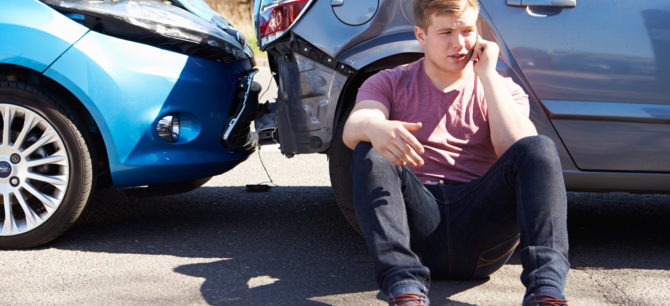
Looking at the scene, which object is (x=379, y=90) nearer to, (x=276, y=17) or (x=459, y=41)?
(x=459, y=41)

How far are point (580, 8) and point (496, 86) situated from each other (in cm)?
75

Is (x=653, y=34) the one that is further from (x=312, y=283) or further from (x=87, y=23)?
(x=87, y=23)

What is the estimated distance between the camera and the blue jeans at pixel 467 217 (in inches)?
106

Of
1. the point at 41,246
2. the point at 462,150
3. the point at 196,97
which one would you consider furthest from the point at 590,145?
the point at 41,246

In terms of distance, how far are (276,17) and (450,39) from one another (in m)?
1.02

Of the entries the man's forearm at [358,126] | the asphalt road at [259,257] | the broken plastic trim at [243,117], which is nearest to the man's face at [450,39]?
the man's forearm at [358,126]

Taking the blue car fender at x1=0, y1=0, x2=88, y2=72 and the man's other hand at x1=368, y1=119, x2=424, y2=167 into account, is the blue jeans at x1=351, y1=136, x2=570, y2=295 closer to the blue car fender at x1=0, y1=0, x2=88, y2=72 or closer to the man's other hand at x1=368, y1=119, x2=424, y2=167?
the man's other hand at x1=368, y1=119, x2=424, y2=167

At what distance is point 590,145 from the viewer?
12.0ft

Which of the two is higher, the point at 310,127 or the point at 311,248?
the point at 310,127

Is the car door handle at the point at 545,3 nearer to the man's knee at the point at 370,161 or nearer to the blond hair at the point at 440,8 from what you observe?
the blond hair at the point at 440,8

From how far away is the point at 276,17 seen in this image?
12.5 ft

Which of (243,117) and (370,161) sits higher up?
(370,161)

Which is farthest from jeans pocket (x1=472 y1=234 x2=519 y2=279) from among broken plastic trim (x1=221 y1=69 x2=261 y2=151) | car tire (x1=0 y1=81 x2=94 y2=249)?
car tire (x1=0 y1=81 x2=94 y2=249)

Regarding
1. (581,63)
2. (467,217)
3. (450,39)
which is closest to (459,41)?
(450,39)
